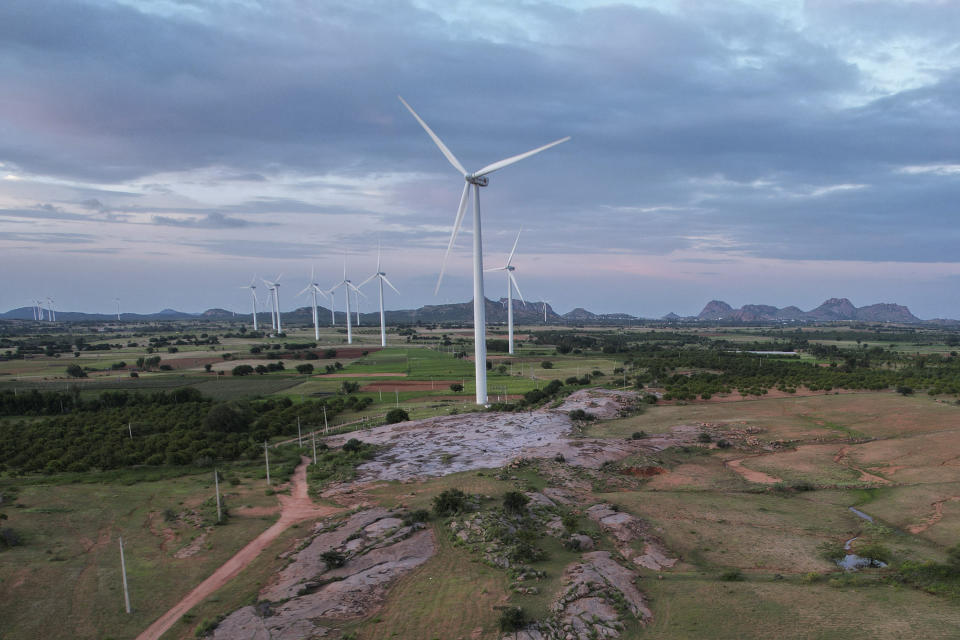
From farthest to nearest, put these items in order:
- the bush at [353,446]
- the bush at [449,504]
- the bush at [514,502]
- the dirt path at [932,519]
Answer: the bush at [353,446] → the bush at [449,504] → the bush at [514,502] → the dirt path at [932,519]

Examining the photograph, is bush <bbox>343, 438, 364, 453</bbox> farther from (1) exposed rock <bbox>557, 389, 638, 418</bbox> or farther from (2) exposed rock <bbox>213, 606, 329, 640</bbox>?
(2) exposed rock <bbox>213, 606, 329, 640</bbox>

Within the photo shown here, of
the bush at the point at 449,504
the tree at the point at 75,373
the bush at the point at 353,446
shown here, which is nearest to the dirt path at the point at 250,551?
the bush at the point at 353,446

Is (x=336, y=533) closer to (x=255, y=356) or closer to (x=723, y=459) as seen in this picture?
(x=723, y=459)

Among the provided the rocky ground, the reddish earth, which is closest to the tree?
the reddish earth

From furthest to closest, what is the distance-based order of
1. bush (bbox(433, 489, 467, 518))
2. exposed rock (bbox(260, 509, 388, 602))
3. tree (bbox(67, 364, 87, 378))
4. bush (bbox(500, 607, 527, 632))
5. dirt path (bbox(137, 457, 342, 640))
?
tree (bbox(67, 364, 87, 378)) < bush (bbox(433, 489, 467, 518)) < exposed rock (bbox(260, 509, 388, 602)) < dirt path (bbox(137, 457, 342, 640)) < bush (bbox(500, 607, 527, 632))

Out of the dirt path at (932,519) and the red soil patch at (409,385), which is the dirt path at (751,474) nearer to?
the dirt path at (932,519)

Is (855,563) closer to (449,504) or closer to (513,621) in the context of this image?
(513,621)

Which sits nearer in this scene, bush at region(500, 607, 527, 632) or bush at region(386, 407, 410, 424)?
bush at region(500, 607, 527, 632)
